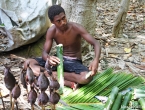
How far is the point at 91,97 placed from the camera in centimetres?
228

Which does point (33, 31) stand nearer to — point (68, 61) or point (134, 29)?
point (68, 61)

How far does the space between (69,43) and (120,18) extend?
1632mm

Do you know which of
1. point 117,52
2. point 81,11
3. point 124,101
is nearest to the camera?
point 124,101

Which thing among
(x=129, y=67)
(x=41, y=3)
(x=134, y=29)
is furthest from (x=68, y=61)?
(x=134, y=29)

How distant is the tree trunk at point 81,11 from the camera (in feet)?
11.1

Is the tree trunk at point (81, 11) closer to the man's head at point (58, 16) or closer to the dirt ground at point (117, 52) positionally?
the dirt ground at point (117, 52)

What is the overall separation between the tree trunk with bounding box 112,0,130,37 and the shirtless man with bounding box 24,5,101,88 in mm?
1530

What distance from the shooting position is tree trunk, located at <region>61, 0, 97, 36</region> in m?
3.39

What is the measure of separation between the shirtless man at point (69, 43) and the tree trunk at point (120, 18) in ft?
5.02

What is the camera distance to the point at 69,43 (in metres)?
2.85

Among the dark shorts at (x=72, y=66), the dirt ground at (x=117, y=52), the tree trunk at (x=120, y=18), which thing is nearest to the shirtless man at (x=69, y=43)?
the dark shorts at (x=72, y=66)

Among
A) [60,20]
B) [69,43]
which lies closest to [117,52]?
[69,43]

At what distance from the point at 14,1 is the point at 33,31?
0.45 m

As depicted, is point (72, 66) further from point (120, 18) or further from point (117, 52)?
point (120, 18)
